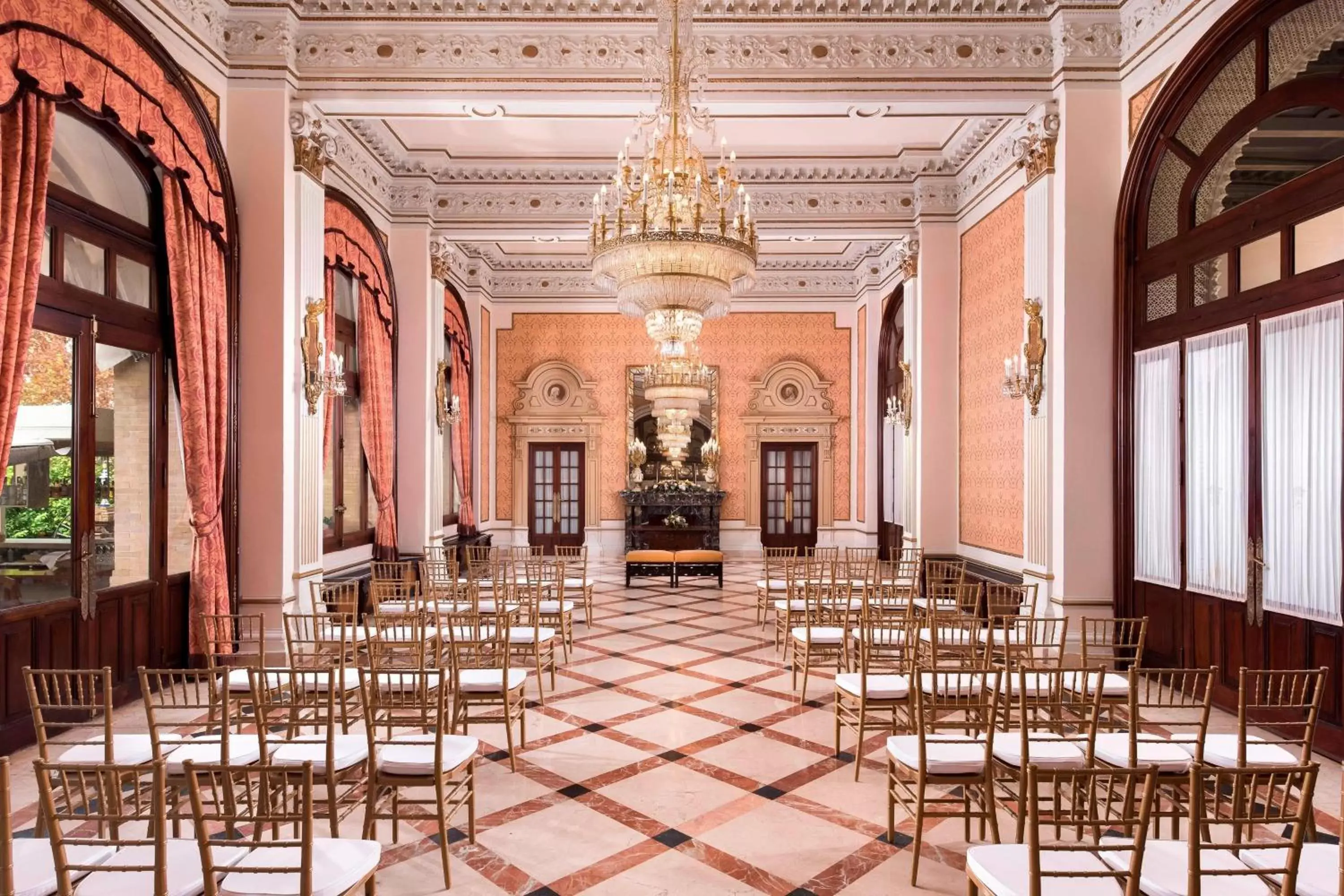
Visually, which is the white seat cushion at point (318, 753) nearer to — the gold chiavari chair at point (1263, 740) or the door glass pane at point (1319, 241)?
the gold chiavari chair at point (1263, 740)

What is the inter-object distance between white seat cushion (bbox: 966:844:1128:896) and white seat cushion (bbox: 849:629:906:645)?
1742 millimetres

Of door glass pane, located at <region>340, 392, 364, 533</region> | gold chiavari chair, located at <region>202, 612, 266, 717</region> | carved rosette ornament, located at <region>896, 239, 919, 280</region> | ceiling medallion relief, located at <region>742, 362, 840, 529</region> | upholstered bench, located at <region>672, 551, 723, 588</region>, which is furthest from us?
ceiling medallion relief, located at <region>742, 362, 840, 529</region>

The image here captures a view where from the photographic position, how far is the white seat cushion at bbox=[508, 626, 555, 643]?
550 cm

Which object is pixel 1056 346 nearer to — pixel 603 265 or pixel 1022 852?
pixel 603 265

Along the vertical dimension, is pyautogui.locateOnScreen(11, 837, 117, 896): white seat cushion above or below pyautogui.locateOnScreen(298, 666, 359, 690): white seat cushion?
above

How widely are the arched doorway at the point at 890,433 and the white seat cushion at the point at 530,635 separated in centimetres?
704

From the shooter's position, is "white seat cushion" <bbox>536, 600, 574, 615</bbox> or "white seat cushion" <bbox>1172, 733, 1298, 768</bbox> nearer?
"white seat cushion" <bbox>1172, 733, 1298, 768</bbox>

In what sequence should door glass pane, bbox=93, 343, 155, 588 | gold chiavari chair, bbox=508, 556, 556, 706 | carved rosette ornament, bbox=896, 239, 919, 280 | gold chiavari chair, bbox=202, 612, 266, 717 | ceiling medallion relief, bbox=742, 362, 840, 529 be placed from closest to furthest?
1. gold chiavari chair, bbox=202, 612, 266, 717
2. door glass pane, bbox=93, 343, 155, 588
3. gold chiavari chair, bbox=508, 556, 556, 706
4. carved rosette ornament, bbox=896, 239, 919, 280
5. ceiling medallion relief, bbox=742, 362, 840, 529

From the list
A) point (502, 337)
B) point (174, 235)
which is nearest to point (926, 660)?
point (174, 235)

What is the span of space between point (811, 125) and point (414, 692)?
6.90 metres

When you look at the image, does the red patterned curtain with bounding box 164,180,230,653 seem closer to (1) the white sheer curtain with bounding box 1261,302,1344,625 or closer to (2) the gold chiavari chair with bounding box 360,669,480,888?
(2) the gold chiavari chair with bounding box 360,669,480,888

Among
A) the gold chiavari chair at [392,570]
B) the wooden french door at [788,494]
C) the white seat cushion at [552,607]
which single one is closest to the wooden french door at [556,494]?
the wooden french door at [788,494]

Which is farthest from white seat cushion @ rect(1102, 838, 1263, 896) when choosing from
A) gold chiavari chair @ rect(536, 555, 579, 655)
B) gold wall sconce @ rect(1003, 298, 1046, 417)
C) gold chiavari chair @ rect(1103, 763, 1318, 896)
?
gold wall sconce @ rect(1003, 298, 1046, 417)

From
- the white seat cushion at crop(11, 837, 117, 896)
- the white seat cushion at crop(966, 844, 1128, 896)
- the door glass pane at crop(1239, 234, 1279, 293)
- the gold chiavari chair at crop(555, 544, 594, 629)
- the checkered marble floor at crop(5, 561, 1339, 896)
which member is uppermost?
the door glass pane at crop(1239, 234, 1279, 293)
